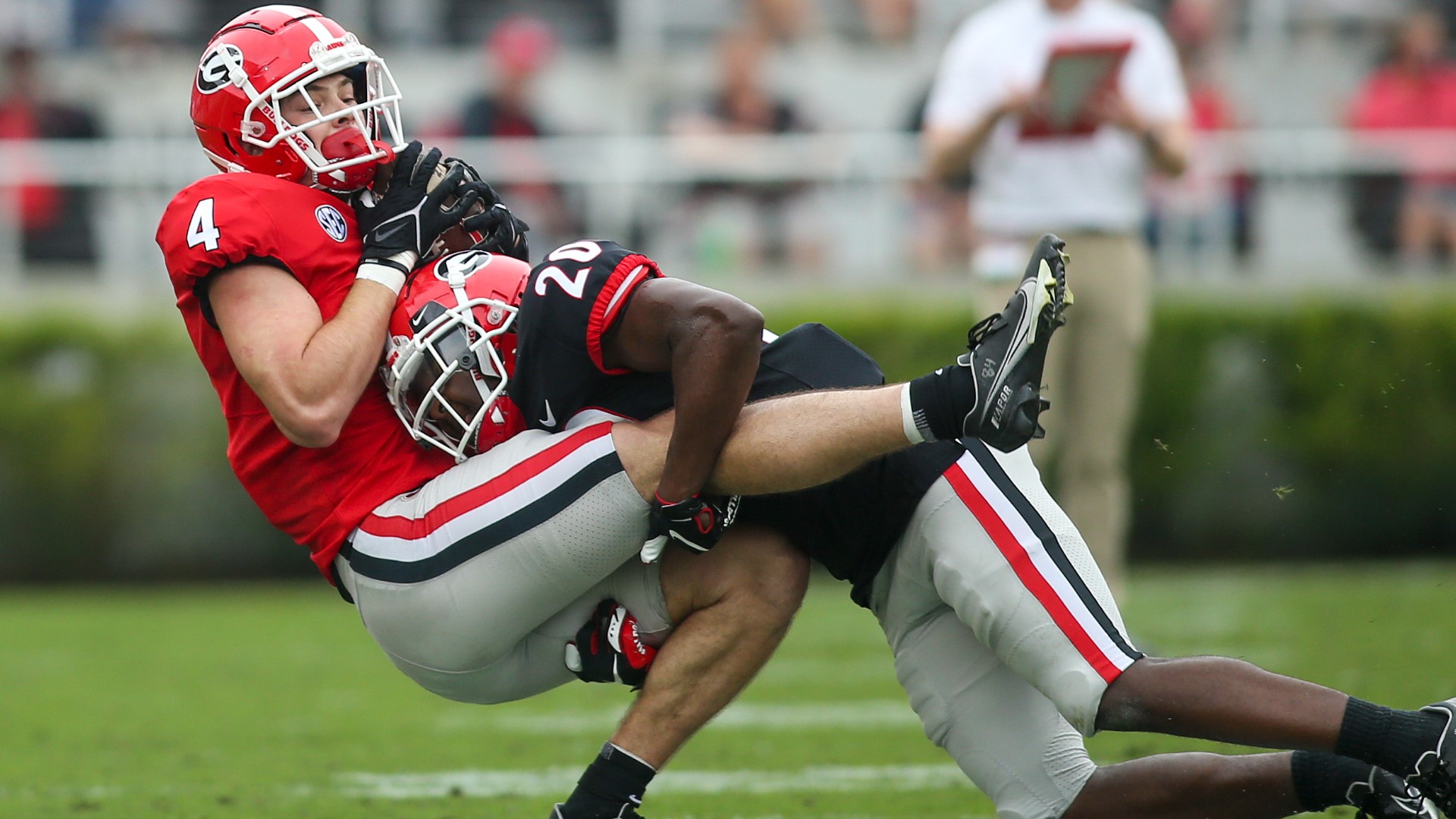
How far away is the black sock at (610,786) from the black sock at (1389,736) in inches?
43.3

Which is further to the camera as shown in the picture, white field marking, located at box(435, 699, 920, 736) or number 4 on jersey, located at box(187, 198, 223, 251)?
white field marking, located at box(435, 699, 920, 736)

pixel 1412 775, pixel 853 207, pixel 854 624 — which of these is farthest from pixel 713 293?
pixel 853 207

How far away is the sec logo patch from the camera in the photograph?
121 inches

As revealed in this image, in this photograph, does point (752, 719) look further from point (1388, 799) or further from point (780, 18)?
point (780, 18)

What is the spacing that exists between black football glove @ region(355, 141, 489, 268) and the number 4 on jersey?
27 centimetres

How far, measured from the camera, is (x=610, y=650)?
2984mm

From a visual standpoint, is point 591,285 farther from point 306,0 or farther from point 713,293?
point 306,0

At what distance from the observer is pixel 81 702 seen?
5250 millimetres

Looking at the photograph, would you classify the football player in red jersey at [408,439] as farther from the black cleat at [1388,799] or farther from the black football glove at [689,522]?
the black cleat at [1388,799]

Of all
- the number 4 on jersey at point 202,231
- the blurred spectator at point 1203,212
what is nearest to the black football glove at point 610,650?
the number 4 on jersey at point 202,231

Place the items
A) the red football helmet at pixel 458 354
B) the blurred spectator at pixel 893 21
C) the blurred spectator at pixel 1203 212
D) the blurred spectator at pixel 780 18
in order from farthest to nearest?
the blurred spectator at pixel 893 21
the blurred spectator at pixel 780 18
the blurred spectator at pixel 1203 212
the red football helmet at pixel 458 354

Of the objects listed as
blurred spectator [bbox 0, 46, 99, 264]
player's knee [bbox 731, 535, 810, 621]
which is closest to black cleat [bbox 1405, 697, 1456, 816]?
player's knee [bbox 731, 535, 810, 621]

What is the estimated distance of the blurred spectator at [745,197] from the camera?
8.23m

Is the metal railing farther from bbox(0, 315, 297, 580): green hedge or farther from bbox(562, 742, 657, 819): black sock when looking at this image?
bbox(562, 742, 657, 819): black sock
